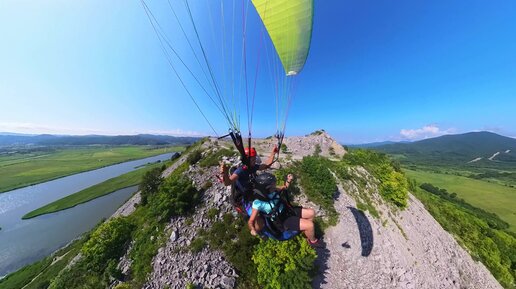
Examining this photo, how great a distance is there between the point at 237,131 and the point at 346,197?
13394 millimetres

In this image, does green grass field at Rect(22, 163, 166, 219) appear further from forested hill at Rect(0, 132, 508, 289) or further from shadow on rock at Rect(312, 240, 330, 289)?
shadow on rock at Rect(312, 240, 330, 289)

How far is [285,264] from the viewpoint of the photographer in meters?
11.4

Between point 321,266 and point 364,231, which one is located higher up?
point 364,231

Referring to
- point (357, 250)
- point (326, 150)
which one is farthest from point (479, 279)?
point (326, 150)

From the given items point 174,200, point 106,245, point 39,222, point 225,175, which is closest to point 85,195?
point 39,222

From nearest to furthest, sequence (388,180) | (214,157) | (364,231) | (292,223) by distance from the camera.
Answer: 1. (292,223)
2. (364,231)
3. (388,180)
4. (214,157)

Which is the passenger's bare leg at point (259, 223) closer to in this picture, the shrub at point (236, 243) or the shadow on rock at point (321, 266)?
the shrub at point (236, 243)

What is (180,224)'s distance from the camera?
1551 cm

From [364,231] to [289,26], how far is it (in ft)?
46.4

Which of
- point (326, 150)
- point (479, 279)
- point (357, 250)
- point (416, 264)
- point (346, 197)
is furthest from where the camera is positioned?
point (326, 150)

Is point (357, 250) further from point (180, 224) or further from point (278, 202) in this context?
point (180, 224)

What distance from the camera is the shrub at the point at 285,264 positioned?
11.0 meters

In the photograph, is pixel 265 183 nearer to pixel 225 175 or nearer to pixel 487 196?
pixel 225 175

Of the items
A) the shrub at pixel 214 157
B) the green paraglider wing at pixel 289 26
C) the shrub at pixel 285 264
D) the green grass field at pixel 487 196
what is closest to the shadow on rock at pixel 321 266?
the shrub at pixel 285 264
